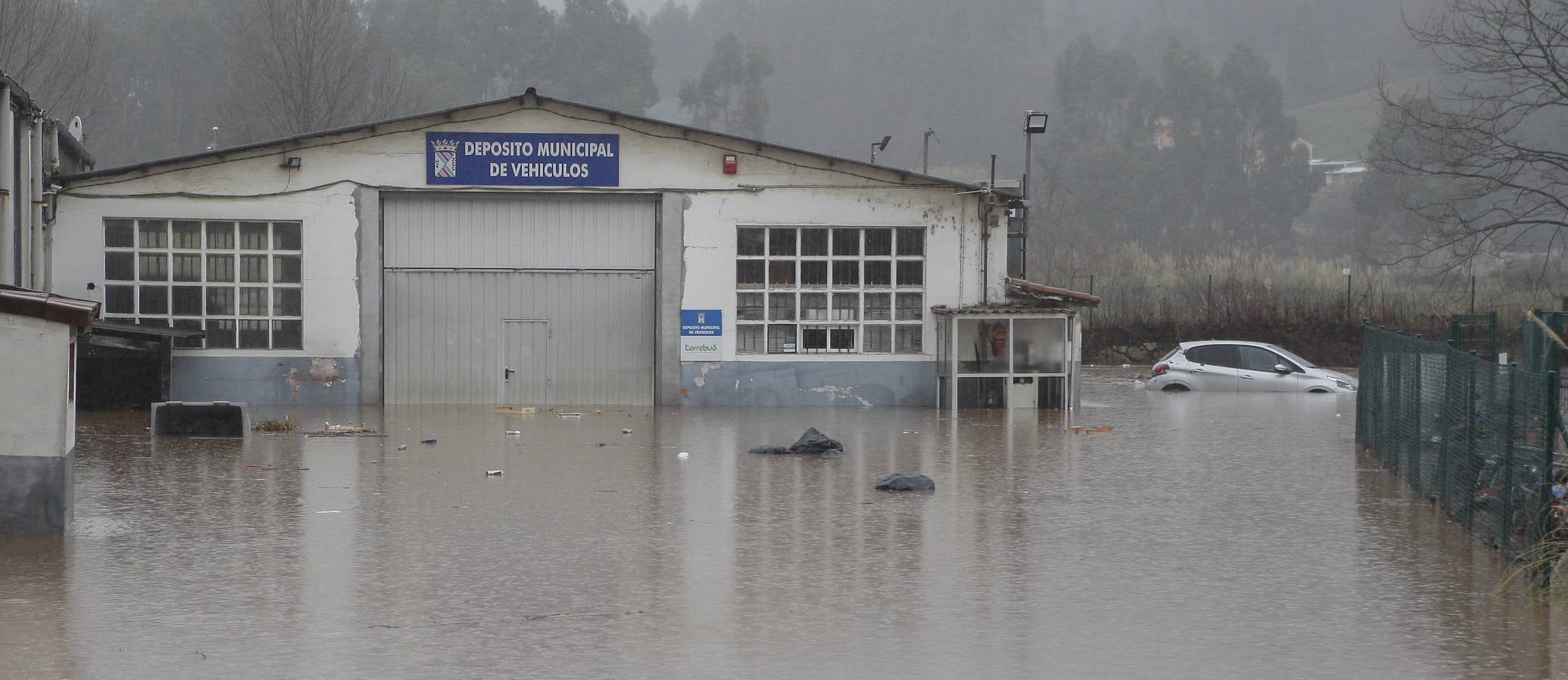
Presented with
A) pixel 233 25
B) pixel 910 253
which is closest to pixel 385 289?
pixel 910 253

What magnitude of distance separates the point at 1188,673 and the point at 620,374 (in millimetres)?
19449

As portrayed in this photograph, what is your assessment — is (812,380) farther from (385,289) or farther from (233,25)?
(233,25)

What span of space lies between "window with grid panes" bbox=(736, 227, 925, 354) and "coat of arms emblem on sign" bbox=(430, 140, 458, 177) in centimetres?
471

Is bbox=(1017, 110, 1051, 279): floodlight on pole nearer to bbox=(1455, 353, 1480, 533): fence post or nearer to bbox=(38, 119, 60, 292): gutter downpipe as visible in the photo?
bbox=(1455, 353, 1480, 533): fence post

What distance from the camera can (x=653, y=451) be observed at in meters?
18.3

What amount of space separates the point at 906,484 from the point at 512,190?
42.6ft

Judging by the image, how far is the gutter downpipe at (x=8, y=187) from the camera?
66.9 feet

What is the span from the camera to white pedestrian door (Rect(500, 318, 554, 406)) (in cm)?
2636

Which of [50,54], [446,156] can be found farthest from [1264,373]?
[50,54]

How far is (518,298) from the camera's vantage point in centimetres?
2631

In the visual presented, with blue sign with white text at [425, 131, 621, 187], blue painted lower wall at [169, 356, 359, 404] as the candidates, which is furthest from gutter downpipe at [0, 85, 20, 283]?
blue sign with white text at [425, 131, 621, 187]

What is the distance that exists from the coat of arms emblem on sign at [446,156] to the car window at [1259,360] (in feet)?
51.4

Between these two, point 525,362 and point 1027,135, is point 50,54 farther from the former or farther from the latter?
point 1027,135

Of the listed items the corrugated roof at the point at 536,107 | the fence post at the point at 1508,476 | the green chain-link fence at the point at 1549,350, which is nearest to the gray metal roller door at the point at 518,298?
the corrugated roof at the point at 536,107
